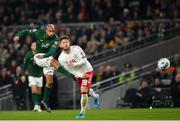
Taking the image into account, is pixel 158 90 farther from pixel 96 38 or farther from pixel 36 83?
pixel 96 38

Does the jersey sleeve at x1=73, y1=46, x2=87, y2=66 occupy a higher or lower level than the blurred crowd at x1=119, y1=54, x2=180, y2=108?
higher

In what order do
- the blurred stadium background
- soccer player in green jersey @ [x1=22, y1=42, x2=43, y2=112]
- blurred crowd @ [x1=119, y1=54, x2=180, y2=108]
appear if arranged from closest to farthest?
soccer player in green jersey @ [x1=22, y1=42, x2=43, y2=112] < blurred crowd @ [x1=119, y1=54, x2=180, y2=108] < the blurred stadium background

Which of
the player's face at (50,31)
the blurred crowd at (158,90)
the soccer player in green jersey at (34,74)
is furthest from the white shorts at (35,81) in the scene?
the blurred crowd at (158,90)

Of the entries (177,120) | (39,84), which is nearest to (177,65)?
(39,84)

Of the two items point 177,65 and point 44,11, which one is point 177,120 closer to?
point 177,65

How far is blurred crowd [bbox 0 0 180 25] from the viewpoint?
30.5 meters

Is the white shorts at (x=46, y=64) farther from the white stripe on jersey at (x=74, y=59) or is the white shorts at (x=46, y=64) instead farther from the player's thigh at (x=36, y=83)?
the white stripe on jersey at (x=74, y=59)

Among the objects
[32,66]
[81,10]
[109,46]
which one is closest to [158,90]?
[32,66]

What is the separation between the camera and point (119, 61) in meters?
28.3

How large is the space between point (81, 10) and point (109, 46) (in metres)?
3.61

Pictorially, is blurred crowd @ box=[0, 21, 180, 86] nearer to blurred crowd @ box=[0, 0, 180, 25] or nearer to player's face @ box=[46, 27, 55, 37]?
blurred crowd @ box=[0, 0, 180, 25]

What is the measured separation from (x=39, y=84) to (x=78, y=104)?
4237 millimetres

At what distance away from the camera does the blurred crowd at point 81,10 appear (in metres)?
30.5

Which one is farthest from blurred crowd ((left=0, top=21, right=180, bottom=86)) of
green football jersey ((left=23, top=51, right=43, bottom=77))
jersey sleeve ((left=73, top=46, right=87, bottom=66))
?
Result: jersey sleeve ((left=73, top=46, right=87, bottom=66))
